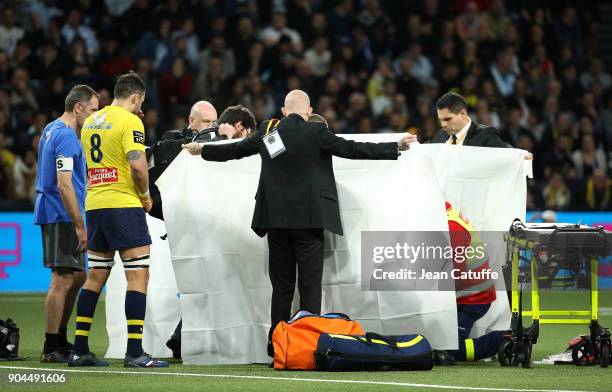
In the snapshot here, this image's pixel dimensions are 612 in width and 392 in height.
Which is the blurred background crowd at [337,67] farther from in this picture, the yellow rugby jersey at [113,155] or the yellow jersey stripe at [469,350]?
the yellow jersey stripe at [469,350]

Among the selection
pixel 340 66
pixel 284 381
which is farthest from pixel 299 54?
pixel 284 381

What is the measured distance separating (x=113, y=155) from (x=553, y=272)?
3.10 metres

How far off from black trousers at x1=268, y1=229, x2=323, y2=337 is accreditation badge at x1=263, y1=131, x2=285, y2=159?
52 centimetres

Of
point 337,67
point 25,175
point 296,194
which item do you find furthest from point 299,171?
point 337,67

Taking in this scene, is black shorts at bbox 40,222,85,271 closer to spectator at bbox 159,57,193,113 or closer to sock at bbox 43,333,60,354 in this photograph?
sock at bbox 43,333,60,354

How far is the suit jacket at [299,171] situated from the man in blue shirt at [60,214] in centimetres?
111

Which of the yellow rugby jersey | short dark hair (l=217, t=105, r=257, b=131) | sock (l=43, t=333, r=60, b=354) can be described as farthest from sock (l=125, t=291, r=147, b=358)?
short dark hair (l=217, t=105, r=257, b=131)

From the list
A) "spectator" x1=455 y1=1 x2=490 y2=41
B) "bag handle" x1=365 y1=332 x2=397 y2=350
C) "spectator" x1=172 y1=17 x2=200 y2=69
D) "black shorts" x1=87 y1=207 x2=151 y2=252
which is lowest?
"bag handle" x1=365 y1=332 x2=397 y2=350

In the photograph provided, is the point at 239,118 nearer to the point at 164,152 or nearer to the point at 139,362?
the point at 164,152

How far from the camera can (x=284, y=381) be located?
7.57 m

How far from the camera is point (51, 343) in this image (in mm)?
9039

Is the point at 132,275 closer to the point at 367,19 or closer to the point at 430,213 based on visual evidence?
the point at 430,213

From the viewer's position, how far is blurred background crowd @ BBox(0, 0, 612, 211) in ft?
56.7

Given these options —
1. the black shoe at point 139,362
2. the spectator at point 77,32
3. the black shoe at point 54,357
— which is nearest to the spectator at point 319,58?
the spectator at point 77,32
